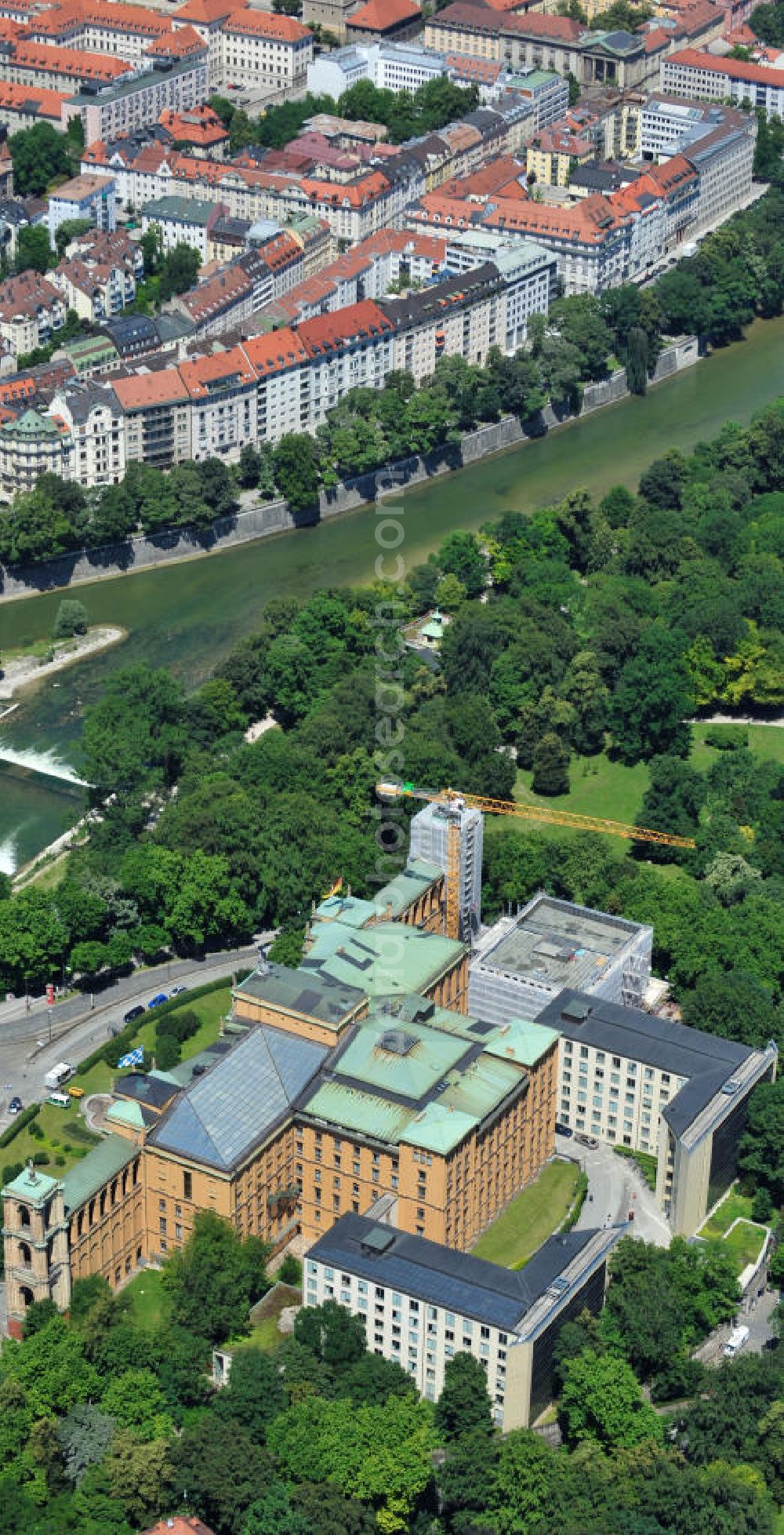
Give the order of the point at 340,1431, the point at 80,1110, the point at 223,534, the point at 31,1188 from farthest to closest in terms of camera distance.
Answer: the point at 223,534 < the point at 80,1110 < the point at 31,1188 < the point at 340,1431

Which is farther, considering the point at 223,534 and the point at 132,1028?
the point at 223,534

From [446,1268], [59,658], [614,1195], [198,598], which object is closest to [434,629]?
[198,598]

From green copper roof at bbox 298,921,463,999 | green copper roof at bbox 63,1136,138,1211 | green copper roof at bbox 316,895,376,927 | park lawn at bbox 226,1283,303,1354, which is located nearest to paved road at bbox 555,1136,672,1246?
green copper roof at bbox 298,921,463,999

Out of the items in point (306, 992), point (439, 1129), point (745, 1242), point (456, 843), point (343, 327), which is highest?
point (306, 992)

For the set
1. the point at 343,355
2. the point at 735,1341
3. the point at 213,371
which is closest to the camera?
the point at 735,1341

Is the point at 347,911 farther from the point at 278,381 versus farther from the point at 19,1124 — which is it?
the point at 278,381

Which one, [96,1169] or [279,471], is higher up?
[96,1169]

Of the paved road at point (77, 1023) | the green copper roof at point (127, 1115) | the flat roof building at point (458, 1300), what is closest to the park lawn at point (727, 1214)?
the flat roof building at point (458, 1300)

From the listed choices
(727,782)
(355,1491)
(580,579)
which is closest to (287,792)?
(727,782)
